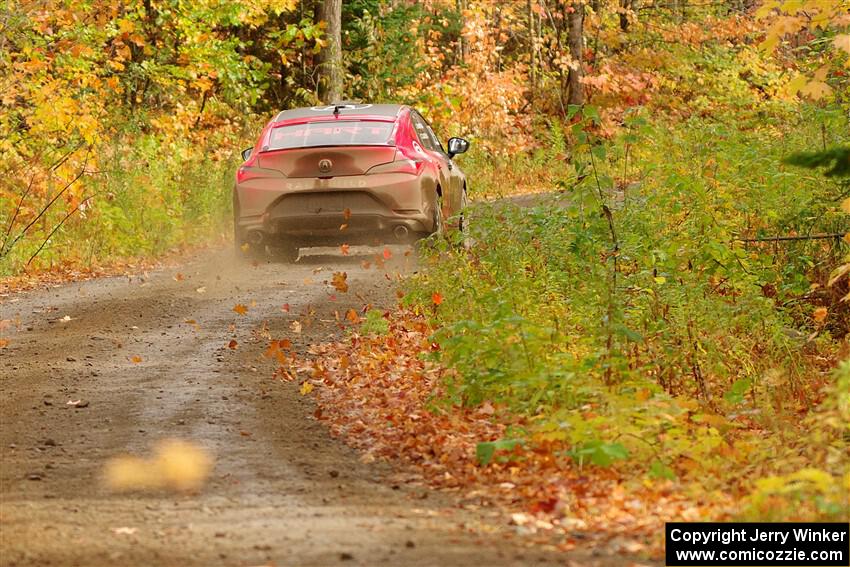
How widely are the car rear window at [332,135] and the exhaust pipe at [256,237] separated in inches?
40.9

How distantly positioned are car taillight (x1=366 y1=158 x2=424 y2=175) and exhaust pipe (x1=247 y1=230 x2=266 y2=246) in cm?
162

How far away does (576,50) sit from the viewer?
31719 millimetres

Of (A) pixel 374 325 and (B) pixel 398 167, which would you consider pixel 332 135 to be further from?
(A) pixel 374 325

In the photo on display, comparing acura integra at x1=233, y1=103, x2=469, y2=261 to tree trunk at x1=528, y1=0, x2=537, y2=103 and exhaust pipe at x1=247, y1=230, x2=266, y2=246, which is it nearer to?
exhaust pipe at x1=247, y1=230, x2=266, y2=246

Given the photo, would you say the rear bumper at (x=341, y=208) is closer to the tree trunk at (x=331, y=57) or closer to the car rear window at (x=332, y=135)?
the car rear window at (x=332, y=135)

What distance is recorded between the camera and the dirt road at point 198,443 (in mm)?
5480

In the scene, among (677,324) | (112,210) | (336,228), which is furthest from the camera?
(112,210)

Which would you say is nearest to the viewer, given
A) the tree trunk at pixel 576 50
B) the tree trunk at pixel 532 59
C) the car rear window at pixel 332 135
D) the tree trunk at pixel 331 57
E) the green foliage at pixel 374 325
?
the green foliage at pixel 374 325

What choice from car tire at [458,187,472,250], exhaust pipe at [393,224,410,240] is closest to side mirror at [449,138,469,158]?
car tire at [458,187,472,250]

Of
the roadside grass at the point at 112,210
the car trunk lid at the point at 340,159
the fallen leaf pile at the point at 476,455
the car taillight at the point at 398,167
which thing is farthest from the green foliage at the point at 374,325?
the roadside grass at the point at 112,210

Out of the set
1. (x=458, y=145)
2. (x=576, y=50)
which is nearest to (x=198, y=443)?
(x=458, y=145)

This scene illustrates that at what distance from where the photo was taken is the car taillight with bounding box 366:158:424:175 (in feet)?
47.0

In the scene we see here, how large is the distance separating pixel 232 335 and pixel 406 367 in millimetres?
2184

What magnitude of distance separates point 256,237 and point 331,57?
1056 cm
